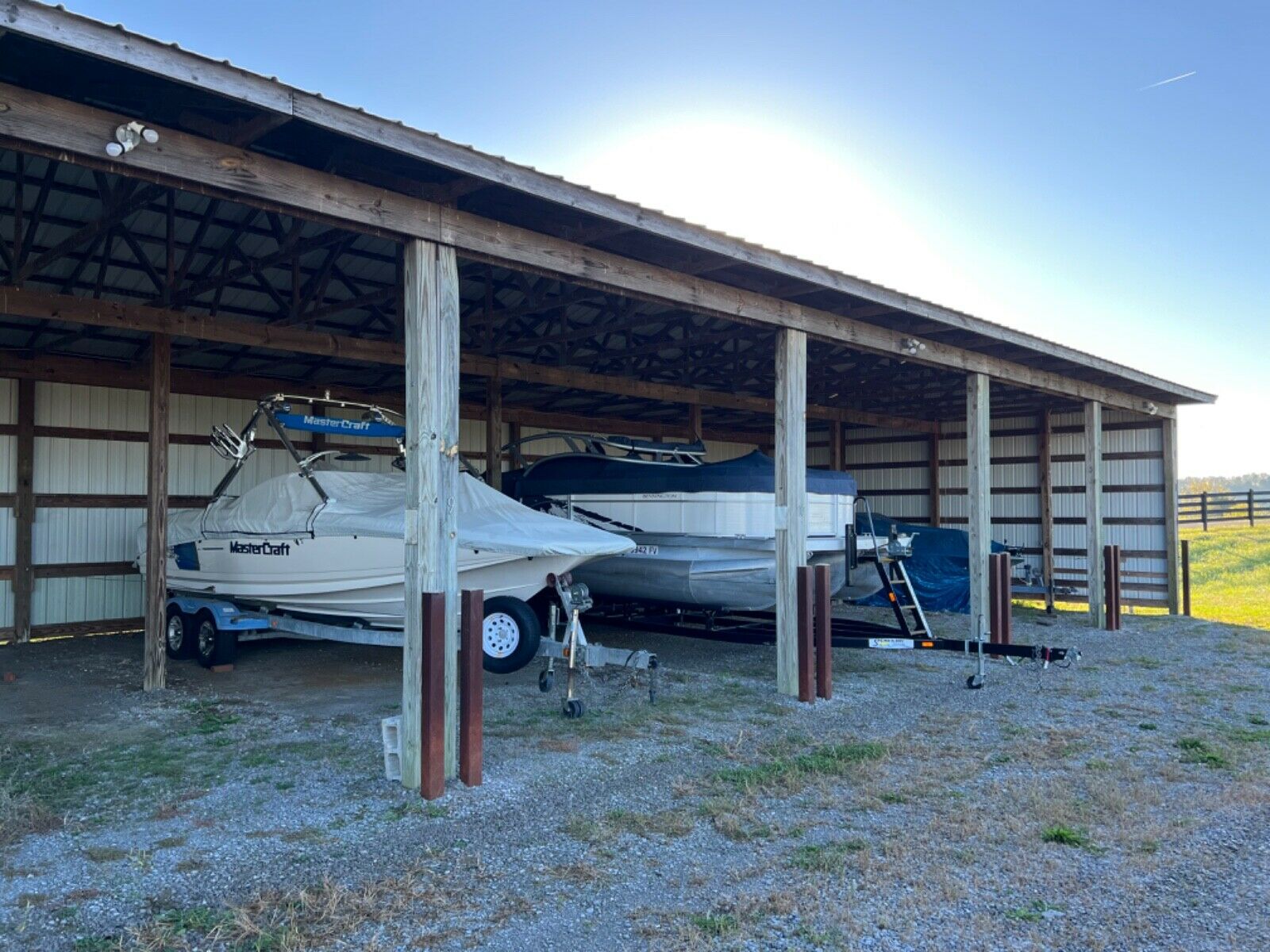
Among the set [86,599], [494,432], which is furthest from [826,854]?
[86,599]

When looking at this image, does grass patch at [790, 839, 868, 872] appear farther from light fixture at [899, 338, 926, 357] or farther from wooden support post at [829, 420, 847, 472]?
wooden support post at [829, 420, 847, 472]

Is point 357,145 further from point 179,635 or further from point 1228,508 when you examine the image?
point 1228,508

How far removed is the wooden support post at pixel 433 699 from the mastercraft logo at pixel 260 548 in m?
4.14

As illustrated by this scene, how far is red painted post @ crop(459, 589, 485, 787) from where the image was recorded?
5.05 m

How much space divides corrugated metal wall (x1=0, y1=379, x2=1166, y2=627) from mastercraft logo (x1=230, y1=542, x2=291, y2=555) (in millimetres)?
3578

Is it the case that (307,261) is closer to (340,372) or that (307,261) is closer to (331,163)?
(340,372)

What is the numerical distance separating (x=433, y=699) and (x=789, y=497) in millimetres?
3921

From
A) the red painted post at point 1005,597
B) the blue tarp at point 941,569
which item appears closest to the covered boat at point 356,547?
the red painted post at point 1005,597

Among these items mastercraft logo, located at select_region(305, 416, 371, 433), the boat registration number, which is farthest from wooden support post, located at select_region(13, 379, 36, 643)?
the boat registration number

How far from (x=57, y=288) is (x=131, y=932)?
8.49m

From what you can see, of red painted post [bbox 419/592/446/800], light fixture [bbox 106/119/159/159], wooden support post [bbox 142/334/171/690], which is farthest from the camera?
wooden support post [bbox 142/334/171/690]

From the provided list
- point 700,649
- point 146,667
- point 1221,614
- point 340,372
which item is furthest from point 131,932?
point 1221,614

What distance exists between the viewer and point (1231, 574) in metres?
20.4

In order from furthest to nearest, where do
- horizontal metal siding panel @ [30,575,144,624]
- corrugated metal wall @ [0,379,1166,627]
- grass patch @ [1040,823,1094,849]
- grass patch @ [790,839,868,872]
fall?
corrugated metal wall @ [0,379,1166,627], horizontal metal siding panel @ [30,575,144,624], grass patch @ [1040,823,1094,849], grass patch @ [790,839,868,872]
